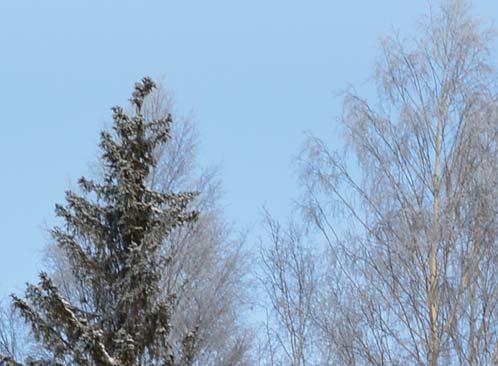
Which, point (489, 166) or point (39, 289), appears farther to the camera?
point (489, 166)

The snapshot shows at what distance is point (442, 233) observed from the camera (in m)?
9.97

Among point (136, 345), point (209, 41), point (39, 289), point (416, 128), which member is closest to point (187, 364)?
point (136, 345)

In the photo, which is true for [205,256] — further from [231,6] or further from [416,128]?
[231,6]

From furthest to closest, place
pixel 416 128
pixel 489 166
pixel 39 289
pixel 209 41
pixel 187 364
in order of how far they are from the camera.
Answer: pixel 209 41 < pixel 416 128 < pixel 489 166 < pixel 187 364 < pixel 39 289

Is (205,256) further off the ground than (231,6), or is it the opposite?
(231,6)

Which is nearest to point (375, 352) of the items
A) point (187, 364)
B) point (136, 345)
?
point (187, 364)

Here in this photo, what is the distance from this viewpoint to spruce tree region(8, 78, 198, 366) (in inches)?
348

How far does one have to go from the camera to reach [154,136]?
388 inches

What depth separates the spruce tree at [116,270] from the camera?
29.0 ft

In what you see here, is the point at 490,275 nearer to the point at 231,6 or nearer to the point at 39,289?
the point at 39,289

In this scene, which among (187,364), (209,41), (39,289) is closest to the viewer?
(39,289)

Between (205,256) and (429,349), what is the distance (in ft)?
15.0

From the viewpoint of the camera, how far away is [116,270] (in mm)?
9320

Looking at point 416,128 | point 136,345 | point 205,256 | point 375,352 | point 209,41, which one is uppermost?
point 209,41
